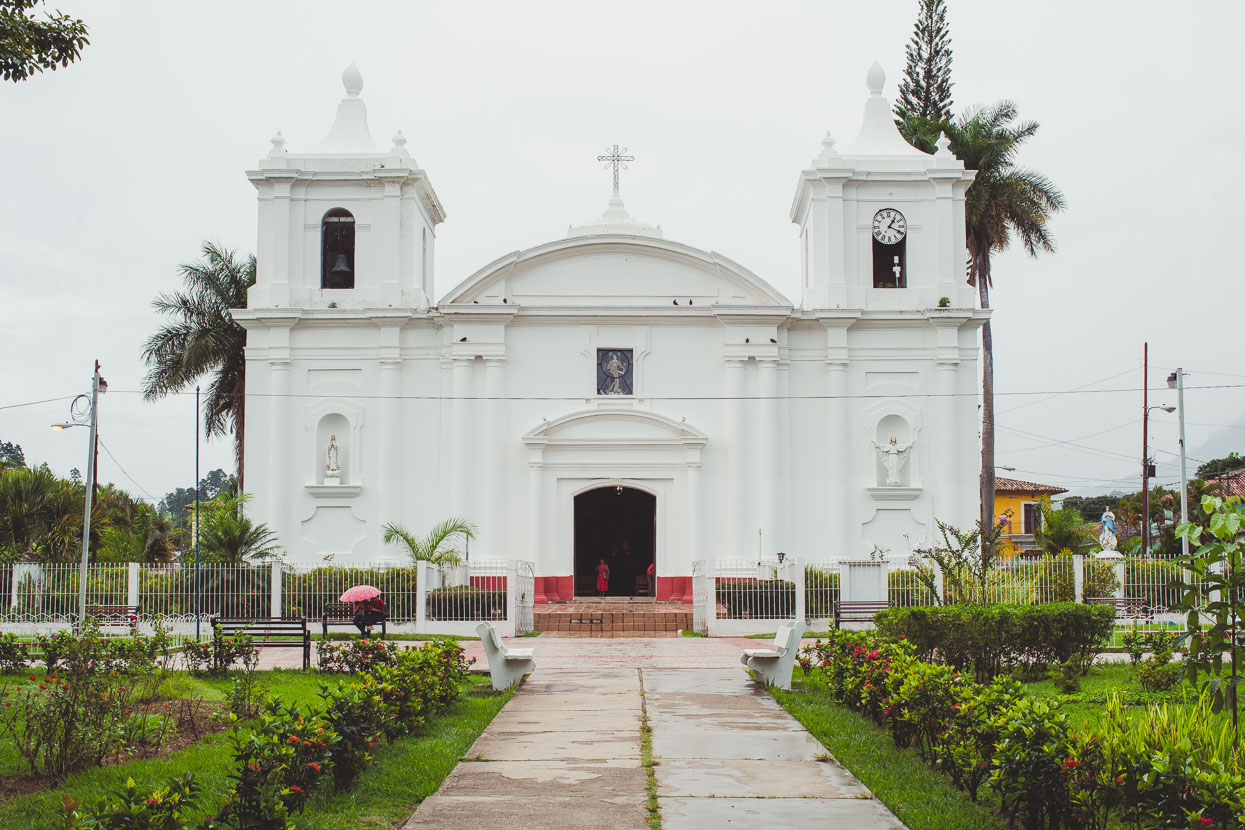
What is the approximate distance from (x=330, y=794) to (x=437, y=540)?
1758 cm

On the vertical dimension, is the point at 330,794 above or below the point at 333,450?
below

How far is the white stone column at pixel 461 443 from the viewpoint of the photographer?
2733 cm

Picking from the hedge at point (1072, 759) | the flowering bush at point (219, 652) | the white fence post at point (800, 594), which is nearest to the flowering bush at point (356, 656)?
the flowering bush at point (219, 652)

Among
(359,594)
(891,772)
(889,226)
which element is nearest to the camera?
(891,772)

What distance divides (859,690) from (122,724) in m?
6.70

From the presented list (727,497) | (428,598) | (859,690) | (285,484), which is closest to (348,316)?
(285,484)

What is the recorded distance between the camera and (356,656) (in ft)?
48.8

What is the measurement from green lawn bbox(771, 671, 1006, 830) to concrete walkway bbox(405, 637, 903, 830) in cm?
13

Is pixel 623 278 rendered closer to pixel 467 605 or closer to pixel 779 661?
pixel 467 605

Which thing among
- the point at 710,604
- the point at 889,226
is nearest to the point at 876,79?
the point at 889,226

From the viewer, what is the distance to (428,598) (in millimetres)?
23875

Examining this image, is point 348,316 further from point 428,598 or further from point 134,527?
point 134,527

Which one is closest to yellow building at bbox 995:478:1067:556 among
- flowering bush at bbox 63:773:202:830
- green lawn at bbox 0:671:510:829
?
green lawn at bbox 0:671:510:829

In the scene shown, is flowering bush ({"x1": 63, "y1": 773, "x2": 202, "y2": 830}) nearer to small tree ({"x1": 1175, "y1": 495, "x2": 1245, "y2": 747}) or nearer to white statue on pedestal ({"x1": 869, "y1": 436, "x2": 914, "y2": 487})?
small tree ({"x1": 1175, "y1": 495, "x2": 1245, "y2": 747})
